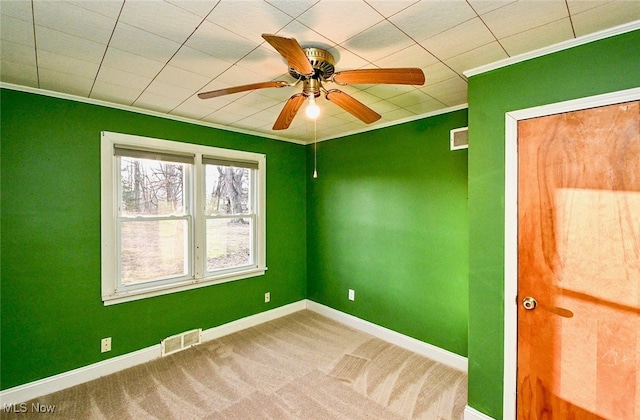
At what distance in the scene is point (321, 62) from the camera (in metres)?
1.65

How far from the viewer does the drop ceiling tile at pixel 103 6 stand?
1.27 meters

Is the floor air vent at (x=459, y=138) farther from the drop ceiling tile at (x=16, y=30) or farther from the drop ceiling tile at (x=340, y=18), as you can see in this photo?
the drop ceiling tile at (x=16, y=30)

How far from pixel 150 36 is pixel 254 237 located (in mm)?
2499

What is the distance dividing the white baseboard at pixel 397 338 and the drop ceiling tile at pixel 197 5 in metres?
3.21

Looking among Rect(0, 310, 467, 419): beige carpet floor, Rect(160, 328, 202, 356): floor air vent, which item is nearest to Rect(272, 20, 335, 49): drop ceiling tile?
Rect(0, 310, 467, 419): beige carpet floor

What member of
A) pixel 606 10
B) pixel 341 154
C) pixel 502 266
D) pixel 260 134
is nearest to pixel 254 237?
pixel 260 134

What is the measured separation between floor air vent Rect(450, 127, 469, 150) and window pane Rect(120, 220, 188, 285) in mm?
2849

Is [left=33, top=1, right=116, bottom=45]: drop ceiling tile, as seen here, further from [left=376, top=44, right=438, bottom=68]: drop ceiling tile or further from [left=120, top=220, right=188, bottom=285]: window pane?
[left=120, top=220, right=188, bottom=285]: window pane

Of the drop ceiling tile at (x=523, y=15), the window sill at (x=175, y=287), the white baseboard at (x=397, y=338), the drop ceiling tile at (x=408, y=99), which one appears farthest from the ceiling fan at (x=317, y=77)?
the white baseboard at (x=397, y=338)

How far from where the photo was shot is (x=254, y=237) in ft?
12.1

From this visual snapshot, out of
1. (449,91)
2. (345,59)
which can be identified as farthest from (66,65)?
(449,91)

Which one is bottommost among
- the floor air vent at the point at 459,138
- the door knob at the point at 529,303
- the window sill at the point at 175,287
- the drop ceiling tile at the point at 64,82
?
the window sill at the point at 175,287

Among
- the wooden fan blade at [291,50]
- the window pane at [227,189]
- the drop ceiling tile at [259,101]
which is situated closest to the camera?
the wooden fan blade at [291,50]

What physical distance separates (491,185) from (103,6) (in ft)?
7.59
